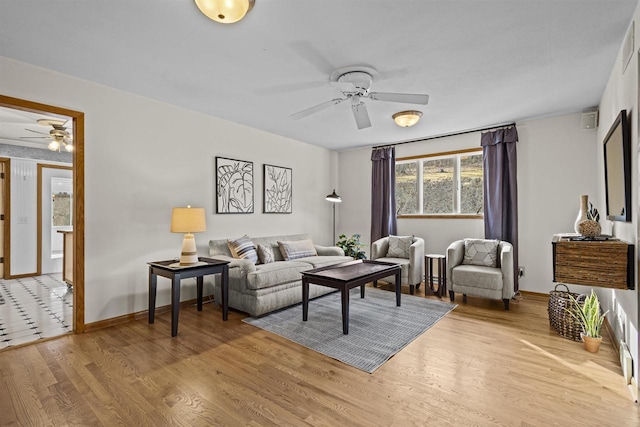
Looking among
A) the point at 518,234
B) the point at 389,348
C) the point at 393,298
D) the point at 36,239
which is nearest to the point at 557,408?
the point at 389,348

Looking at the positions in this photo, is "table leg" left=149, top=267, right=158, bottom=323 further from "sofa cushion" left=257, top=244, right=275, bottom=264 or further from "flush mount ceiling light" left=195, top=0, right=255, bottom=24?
"flush mount ceiling light" left=195, top=0, right=255, bottom=24

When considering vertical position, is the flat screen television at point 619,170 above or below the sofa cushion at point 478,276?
above

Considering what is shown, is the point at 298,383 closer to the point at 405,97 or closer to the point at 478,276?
the point at 405,97

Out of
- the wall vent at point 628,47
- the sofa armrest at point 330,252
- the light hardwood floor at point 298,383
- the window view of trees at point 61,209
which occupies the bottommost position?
the light hardwood floor at point 298,383

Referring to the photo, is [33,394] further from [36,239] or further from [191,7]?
[36,239]

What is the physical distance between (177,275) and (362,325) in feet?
6.27

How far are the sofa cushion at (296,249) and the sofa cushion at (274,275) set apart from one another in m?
0.55

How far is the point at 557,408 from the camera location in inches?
75.0

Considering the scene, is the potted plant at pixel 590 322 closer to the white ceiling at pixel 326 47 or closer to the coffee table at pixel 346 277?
the coffee table at pixel 346 277

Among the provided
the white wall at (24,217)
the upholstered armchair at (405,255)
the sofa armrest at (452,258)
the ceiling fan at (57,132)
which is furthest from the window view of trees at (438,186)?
the white wall at (24,217)

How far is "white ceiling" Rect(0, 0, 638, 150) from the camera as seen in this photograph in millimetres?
2033

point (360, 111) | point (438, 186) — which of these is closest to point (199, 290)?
point (360, 111)

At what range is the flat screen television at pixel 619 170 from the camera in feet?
7.22

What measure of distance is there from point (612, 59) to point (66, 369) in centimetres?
503
